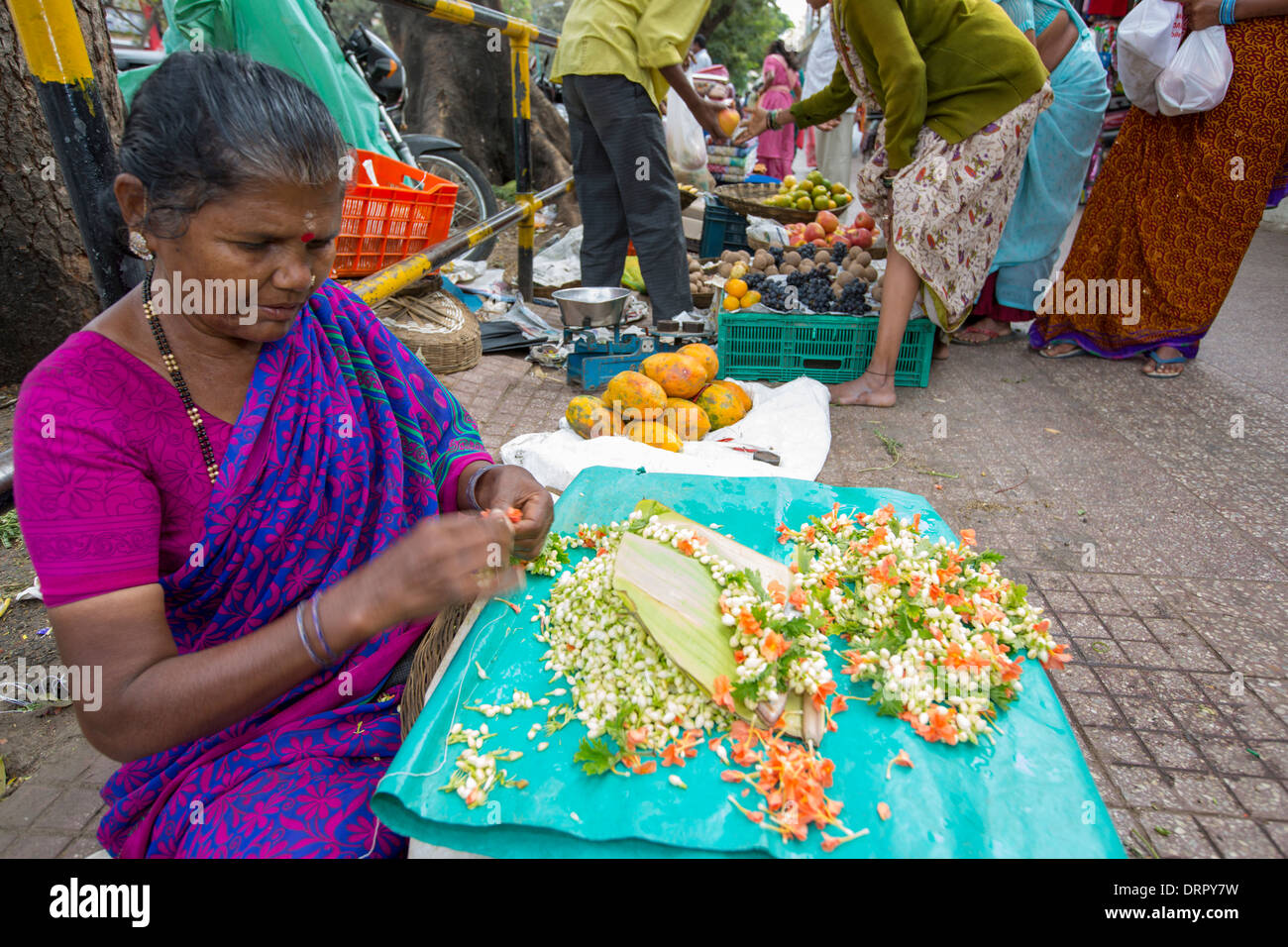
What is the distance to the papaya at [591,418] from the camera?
3752 millimetres

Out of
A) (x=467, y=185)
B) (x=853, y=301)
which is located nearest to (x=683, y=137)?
(x=467, y=185)

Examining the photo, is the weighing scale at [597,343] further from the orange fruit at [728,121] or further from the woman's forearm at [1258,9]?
the woman's forearm at [1258,9]

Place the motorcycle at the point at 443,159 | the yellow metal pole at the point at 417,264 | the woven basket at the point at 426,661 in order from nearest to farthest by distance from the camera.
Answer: the woven basket at the point at 426,661 → the yellow metal pole at the point at 417,264 → the motorcycle at the point at 443,159

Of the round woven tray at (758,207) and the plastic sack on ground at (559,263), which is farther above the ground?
the round woven tray at (758,207)

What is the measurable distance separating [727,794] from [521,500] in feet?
2.68

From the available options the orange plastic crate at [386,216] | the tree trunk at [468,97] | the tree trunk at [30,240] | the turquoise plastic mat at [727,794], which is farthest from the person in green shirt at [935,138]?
the tree trunk at [468,97]

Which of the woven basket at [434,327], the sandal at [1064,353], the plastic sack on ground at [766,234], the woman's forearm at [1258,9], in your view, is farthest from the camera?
the plastic sack on ground at [766,234]

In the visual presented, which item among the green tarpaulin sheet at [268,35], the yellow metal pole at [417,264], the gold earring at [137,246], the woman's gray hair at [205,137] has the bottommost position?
the yellow metal pole at [417,264]

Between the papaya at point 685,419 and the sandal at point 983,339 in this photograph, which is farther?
the sandal at point 983,339

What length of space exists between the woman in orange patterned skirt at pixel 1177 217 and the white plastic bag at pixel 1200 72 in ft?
0.32

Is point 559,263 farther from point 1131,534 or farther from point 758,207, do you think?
point 1131,534

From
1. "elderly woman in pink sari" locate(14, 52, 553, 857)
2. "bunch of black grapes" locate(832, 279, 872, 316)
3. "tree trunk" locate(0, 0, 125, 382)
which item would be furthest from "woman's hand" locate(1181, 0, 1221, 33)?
"tree trunk" locate(0, 0, 125, 382)

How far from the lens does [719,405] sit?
4125mm
